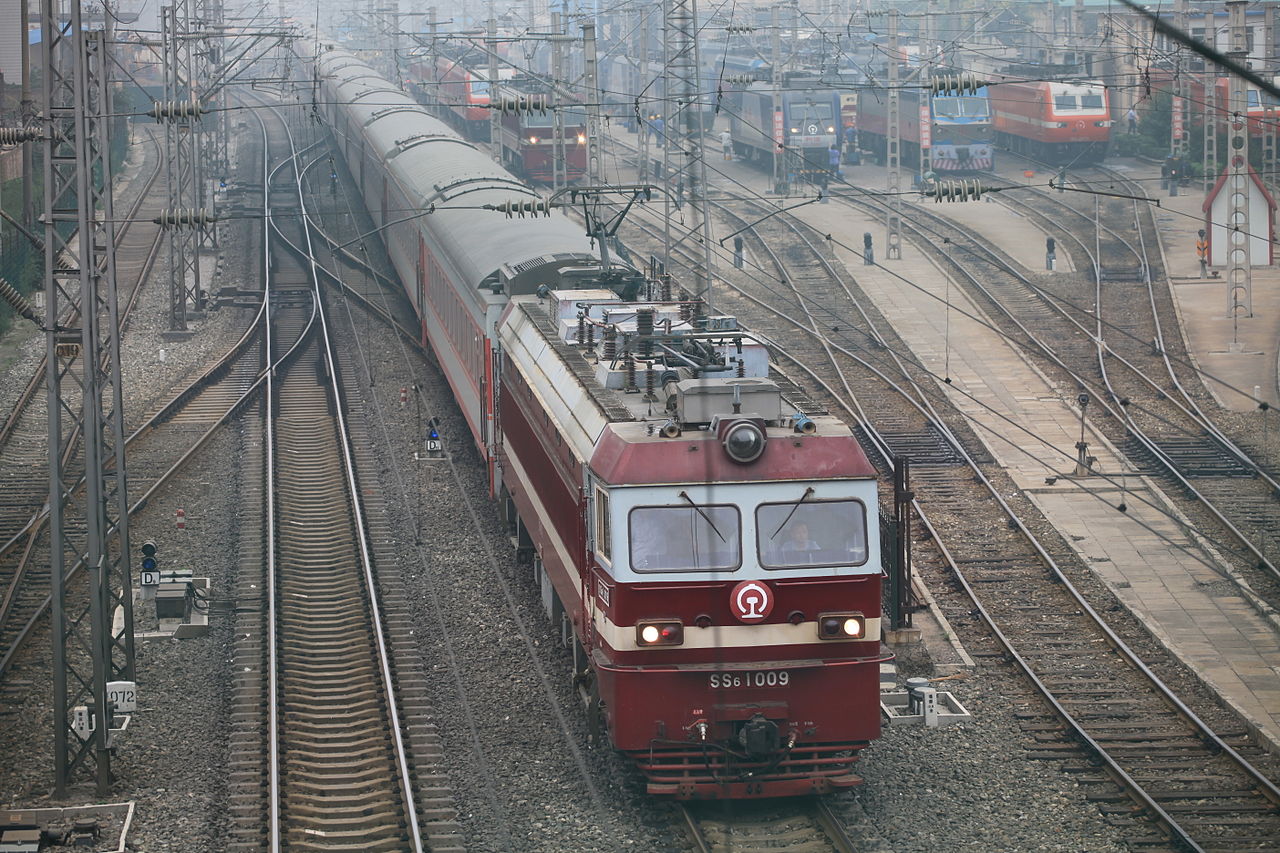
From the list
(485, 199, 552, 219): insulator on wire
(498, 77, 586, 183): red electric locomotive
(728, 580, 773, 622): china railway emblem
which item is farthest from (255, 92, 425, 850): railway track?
(498, 77, 586, 183): red electric locomotive

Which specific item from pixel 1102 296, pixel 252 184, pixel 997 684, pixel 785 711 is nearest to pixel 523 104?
pixel 1102 296

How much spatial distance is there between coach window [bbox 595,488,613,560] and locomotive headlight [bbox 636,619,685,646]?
1.81ft

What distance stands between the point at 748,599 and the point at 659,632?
0.68 m

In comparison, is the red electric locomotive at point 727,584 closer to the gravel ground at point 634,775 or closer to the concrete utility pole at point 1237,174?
the gravel ground at point 634,775

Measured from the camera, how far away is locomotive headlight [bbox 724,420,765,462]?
12148 millimetres

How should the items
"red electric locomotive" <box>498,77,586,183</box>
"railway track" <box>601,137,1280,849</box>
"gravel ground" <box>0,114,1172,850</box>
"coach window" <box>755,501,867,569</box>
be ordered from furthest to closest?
"red electric locomotive" <box>498,77,586,183</box> < "railway track" <box>601,137,1280,849</box> < "gravel ground" <box>0,114,1172,850</box> < "coach window" <box>755,501,867,569</box>

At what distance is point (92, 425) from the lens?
14.6 m

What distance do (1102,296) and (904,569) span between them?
20.5 m

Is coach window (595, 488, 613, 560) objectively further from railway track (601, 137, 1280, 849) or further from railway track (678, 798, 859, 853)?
railway track (601, 137, 1280, 849)

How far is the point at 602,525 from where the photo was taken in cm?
1255

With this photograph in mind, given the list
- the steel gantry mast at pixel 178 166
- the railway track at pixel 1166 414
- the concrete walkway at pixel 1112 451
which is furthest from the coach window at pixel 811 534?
the steel gantry mast at pixel 178 166

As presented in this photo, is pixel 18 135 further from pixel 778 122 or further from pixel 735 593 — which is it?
pixel 778 122

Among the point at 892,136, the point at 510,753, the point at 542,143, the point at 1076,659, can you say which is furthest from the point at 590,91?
the point at 510,753

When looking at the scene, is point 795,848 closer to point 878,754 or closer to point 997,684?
point 878,754
